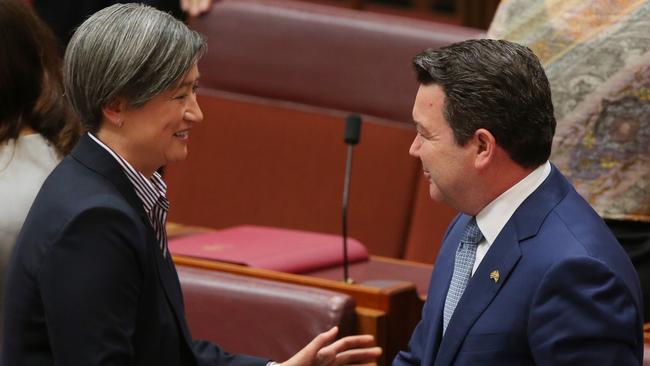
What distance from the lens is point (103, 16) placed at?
3.22 ft

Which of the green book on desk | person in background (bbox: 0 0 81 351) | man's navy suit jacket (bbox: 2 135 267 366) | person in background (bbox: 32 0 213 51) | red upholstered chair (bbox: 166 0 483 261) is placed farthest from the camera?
person in background (bbox: 32 0 213 51)

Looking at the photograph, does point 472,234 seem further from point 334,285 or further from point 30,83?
point 30,83

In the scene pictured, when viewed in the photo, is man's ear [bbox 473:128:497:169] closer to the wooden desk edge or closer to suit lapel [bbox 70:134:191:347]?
suit lapel [bbox 70:134:191:347]

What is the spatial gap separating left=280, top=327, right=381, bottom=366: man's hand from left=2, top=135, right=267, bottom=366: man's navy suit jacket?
14cm

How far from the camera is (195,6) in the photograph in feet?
6.38

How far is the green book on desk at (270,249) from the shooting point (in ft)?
4.92

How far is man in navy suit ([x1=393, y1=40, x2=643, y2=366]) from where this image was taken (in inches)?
36.4

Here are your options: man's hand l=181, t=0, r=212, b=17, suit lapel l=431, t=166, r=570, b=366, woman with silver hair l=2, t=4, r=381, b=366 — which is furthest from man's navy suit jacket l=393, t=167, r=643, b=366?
man's hand l=181, t=0, r=212, b=17

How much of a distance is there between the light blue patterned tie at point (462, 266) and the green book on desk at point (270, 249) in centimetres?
45

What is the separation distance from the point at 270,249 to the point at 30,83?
0.44 m

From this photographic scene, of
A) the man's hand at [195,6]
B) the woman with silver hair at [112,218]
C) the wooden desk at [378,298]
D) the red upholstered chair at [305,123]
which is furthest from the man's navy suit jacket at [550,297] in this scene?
the man's hand at [195,6]

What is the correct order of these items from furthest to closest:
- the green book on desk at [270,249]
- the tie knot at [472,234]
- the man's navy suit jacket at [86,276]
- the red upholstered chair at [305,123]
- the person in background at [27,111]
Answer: the red upholstered chair at [305,123], the green book on desk at [270,249], the person in background at [27,111], the tie knot at [472,234], the man's navy suit jacket at [86,276]

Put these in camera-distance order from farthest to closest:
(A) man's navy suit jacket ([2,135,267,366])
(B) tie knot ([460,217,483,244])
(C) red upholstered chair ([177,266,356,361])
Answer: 1. (C) red upholstered chair ([177,266,356,361])
2. (B) tie knot ([460,217,483,244])
3. (A) man's navy suit jacket ([2,135,267,366])

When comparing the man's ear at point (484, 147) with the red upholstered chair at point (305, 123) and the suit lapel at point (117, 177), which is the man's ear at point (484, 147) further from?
the red upholstered chair at point (305, 123)
